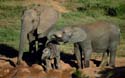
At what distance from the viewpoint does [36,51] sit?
16.2 m

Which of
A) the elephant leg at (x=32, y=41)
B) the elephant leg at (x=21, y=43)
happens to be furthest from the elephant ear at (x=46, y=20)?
the elephant leg at (x=21, y=43)

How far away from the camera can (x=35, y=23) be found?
50.9 feet

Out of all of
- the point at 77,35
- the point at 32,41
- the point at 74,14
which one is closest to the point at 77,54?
the point at 77,35

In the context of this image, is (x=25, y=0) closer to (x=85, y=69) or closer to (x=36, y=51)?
(x=36, y=51)

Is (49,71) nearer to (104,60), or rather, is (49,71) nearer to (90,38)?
(90,38)

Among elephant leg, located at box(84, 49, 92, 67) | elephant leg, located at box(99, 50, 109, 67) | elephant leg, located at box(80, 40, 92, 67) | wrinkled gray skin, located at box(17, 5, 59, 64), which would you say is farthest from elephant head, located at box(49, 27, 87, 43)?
elephant leg, located at box(99, 50, 109, 67)

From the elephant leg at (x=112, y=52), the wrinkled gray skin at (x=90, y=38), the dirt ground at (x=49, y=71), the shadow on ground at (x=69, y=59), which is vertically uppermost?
the wrinkled gray skin at (x=90, y=38)

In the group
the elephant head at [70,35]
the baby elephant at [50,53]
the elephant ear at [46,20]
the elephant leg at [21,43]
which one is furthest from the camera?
the elephant ear at [46,20]

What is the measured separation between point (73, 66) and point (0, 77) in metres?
1.98

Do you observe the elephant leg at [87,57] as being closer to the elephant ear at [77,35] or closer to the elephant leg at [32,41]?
the elephant ear at [77,35]

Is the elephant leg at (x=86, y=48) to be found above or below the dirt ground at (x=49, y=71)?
above

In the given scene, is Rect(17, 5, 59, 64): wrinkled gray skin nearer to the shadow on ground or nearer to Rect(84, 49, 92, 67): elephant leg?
the shadow on ground

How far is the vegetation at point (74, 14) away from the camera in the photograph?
64.8ft

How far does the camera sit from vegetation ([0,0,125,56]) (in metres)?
19.8
